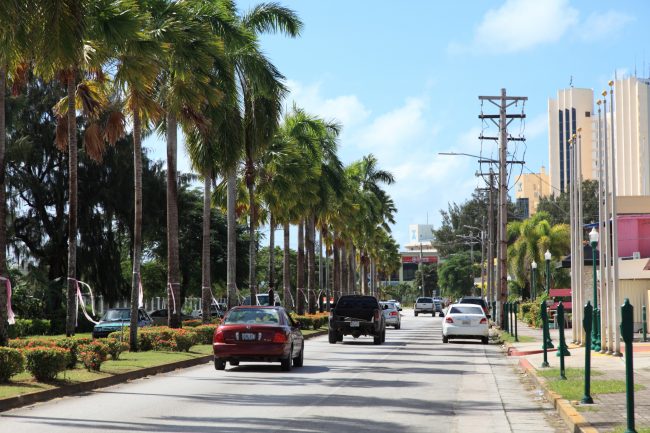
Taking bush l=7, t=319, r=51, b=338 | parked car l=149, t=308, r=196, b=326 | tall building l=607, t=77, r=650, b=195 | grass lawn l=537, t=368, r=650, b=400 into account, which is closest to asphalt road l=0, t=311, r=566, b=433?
grass lawn l=537, t=368, r=650, b=400

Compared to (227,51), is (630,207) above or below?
below

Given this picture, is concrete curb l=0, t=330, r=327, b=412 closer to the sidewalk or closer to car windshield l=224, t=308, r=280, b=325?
car windshield l=224, t=308, r=280, b=325

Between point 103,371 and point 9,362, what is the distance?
3314 mm

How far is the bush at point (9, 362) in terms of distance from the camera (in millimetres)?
17031

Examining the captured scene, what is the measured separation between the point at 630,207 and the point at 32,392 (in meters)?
39.9

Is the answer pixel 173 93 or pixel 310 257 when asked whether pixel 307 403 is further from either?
pixel 310 257

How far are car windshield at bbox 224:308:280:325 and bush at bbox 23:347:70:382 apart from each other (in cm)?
620

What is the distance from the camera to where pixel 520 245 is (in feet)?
253

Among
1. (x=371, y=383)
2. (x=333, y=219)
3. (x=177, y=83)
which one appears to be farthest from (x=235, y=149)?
(x=333, y=219)

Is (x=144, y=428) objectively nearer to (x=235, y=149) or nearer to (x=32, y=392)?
(x=32, y=392)

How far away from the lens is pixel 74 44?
49.8ft

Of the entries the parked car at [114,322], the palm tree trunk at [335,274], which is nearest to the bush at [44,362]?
the parked car at [114,322]

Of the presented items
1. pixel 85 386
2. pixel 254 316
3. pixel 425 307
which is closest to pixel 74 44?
pixel 85 386

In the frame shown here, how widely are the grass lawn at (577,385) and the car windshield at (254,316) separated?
21.1 feet
